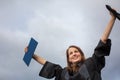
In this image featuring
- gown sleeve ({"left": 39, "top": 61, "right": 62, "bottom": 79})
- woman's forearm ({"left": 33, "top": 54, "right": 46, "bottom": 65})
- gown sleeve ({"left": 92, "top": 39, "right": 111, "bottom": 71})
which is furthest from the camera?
woman's forearm ({"left": 33, "top": 54, "right": 46, "bottom": 65})

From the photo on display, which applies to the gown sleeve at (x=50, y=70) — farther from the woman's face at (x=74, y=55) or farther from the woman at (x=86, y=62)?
the woman's face at (x=74, y=55)

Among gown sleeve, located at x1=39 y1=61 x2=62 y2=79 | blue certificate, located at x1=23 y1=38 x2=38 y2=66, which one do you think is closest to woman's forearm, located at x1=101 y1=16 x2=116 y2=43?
gown sleeve, located at x1=39 y1=61 x2=62 y2=79

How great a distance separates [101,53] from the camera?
27.6 ft

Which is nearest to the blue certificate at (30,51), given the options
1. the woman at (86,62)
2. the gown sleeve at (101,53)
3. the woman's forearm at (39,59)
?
the woman's forearm at (39,59)

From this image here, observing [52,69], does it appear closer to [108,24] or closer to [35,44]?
[35,44]

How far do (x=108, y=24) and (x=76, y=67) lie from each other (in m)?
1.16

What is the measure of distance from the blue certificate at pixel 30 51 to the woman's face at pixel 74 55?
0.85 meters

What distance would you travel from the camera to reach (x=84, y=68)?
27.5 feet

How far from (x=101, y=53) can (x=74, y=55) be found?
613 millimetres

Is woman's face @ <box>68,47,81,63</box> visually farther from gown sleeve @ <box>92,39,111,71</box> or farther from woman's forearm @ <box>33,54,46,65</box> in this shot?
woman's forearm @ <box>33,54,46,65</box>

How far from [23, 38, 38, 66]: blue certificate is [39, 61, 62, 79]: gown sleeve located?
40 cm

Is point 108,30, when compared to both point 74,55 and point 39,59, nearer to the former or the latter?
point 74,55

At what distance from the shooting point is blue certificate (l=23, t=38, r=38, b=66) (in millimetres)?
9031

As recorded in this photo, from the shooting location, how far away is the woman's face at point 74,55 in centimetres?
857
